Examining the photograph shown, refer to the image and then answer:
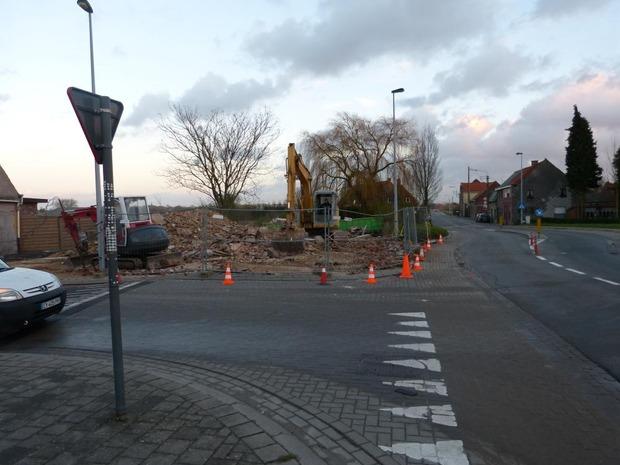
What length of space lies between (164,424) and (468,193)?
128 meters

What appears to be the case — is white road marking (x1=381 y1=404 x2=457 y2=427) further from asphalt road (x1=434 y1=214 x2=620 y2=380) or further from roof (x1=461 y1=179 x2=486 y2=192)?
roof (x1=461 y1=179 x2=486 y2=192)

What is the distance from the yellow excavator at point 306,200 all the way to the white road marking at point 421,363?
15.3 metres

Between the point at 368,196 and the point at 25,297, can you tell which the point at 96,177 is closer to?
the point at 25,297

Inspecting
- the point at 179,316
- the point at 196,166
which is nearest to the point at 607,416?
the point at 179,316

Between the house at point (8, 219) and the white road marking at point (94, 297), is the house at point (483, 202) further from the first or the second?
the white road marking at point (94, 297)

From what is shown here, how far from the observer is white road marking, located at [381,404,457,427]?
4.40 m

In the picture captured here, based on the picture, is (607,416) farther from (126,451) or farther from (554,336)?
(126,451)

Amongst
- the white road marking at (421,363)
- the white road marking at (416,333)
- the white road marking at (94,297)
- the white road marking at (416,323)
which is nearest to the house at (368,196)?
the white road marking at (94,297)

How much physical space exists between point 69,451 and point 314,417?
1.88m

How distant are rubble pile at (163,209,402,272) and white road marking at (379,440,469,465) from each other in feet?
40.9

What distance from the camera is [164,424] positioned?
4.00m

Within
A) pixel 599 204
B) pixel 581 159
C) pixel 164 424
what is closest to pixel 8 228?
pixel 164 424

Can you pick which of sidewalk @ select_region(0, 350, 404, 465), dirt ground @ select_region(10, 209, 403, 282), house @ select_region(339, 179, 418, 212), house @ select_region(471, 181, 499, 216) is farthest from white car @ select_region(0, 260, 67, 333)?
house @ select_region(471, 181, 499, 216)

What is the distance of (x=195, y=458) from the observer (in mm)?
3445
